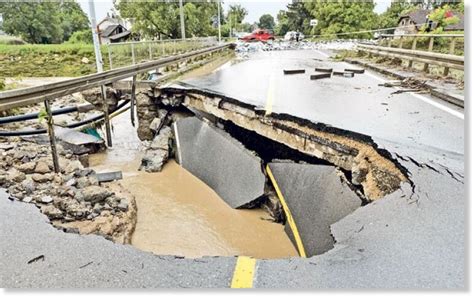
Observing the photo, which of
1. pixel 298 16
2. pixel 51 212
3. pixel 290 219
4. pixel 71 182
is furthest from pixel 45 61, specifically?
pixel 290 219

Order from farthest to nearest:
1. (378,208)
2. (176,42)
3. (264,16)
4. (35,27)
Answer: (264,16)
(35,27)
(176,42)
(378,208)

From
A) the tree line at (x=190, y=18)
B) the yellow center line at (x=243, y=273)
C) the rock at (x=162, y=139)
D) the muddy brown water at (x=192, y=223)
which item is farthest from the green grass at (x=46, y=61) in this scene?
the yellow center line at (x=243, y=273)

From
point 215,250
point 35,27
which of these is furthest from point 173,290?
point 35,27

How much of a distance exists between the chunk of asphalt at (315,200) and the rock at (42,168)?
12.5ft

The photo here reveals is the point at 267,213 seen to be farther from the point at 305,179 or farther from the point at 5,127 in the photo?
the point at 5,127

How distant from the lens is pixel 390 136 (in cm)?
465

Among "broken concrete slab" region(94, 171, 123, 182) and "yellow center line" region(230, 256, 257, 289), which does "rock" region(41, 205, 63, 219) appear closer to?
"broken concrete slab" region(94, 171, 123, 182)

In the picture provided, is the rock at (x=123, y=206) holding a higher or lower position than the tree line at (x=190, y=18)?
lower

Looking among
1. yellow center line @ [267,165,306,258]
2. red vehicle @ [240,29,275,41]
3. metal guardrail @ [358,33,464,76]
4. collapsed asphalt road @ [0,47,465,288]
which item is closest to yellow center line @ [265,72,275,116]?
yellow center line @ [267,165,306,258]

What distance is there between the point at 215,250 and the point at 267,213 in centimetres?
144

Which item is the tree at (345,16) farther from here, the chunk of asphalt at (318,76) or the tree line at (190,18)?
the chunk of asphalt at (318,76)

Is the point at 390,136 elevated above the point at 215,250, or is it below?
above

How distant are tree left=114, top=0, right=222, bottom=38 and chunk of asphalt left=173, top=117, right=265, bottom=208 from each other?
36.8 meters

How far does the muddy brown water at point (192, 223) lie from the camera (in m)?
4.86
